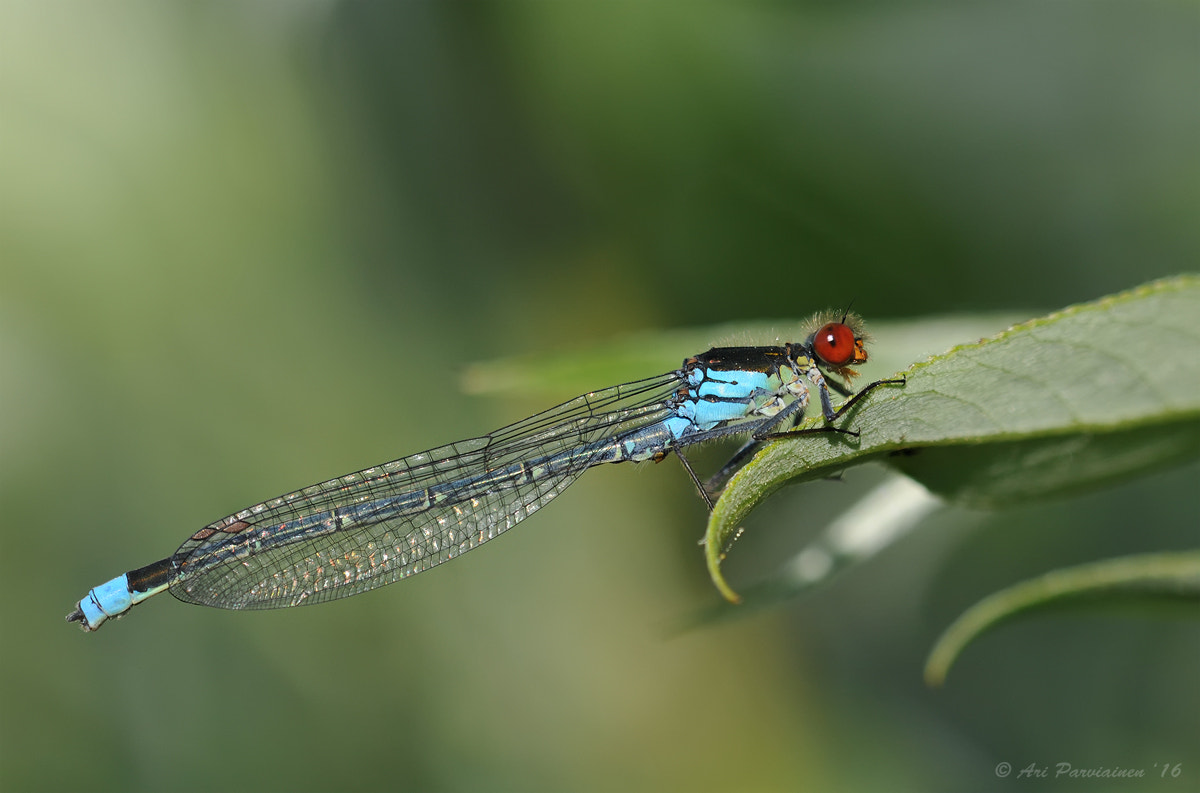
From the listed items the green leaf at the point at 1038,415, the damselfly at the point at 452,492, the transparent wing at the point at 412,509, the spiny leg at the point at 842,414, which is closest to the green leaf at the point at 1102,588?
the green leaf at the point at 1038,415

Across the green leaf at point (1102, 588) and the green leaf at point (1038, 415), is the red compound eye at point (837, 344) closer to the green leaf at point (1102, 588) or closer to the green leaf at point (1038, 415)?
the green leaf at point (1038, 415)

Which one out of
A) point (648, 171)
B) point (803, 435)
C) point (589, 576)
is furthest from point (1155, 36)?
point (589, 576)

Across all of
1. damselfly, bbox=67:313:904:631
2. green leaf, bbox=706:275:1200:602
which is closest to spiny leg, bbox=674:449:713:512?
damselfly, bbox=67:313:904:631

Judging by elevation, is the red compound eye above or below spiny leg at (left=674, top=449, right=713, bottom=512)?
above

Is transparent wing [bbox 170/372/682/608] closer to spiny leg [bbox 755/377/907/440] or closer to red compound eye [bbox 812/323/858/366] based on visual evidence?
red compound eye [bbox 812/323/858/366]

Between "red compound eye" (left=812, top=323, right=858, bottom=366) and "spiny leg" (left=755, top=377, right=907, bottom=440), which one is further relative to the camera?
"red compound eye" (left=812, top=323, right=858, bottom=366)

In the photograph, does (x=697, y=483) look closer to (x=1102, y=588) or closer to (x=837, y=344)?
(x=837, y=344)

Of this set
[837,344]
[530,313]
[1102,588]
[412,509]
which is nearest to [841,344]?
[837,344]
